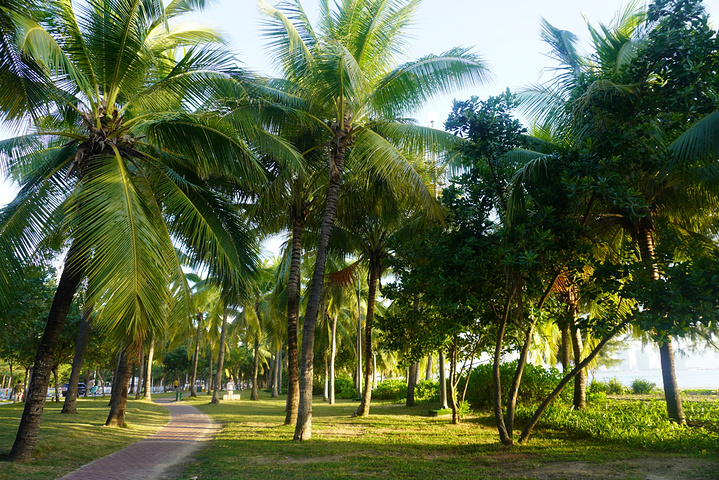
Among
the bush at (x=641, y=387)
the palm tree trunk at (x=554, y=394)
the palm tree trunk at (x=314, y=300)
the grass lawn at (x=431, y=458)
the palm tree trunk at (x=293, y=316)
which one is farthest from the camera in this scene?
the bush at (x=641, y=387)

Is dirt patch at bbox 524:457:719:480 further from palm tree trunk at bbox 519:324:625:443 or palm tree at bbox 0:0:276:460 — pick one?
palm tree at bbox 0:0:276:460

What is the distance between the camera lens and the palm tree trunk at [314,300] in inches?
415

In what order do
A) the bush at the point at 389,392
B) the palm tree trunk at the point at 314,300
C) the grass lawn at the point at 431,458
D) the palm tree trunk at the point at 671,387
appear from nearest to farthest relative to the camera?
1. the grass lawn at the point at 431,458
2. the palm tree trunk at the point at 671,387
3. the palm tree trunk at the point at 314,300
4. the bush at the point at 389,392

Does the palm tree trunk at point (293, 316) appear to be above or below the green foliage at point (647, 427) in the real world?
above

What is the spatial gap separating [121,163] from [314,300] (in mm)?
5379

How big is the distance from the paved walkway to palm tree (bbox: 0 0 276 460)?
140cm

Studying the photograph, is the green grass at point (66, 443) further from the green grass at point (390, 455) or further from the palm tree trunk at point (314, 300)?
the palm tree trunk at point (314, 300)

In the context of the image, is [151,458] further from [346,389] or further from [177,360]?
[177,360]

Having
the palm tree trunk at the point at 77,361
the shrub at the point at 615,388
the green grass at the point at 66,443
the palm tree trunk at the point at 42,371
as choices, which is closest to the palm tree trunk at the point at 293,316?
the green grass at the point at 66,443

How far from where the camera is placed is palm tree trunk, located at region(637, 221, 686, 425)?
30.4 feet

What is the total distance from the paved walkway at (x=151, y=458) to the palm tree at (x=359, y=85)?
2.80 meters

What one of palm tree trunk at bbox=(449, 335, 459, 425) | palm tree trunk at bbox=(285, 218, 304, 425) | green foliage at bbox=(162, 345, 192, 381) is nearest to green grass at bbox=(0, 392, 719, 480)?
palm tree trunk at bbox=(449, 335, 459, 425)

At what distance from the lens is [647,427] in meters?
8.71

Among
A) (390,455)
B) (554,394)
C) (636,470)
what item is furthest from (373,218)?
(636,470)
